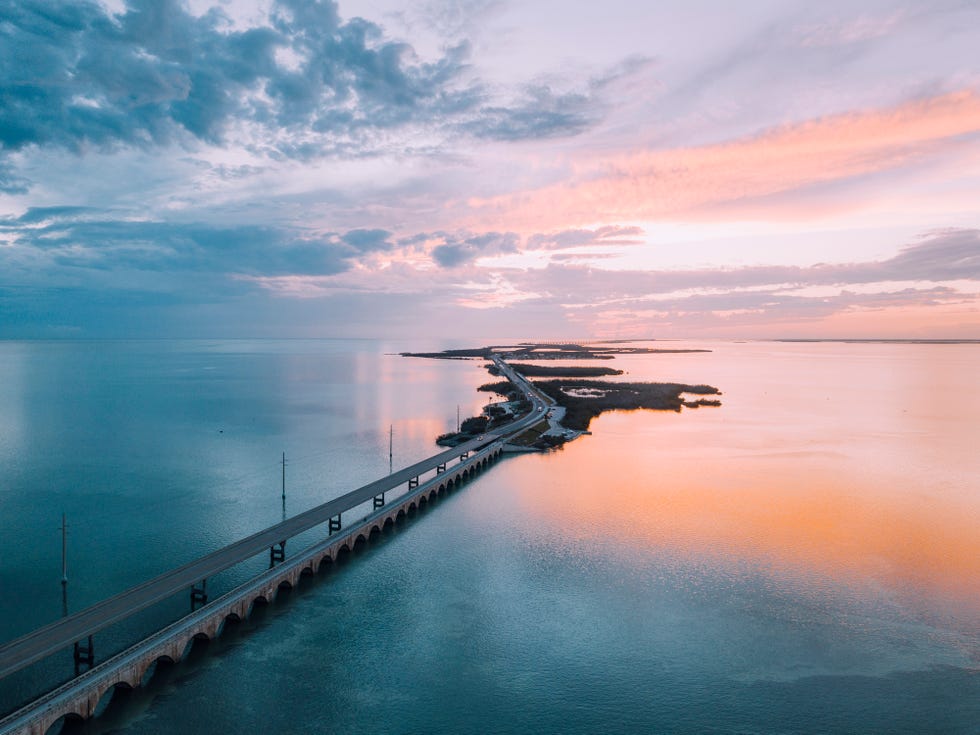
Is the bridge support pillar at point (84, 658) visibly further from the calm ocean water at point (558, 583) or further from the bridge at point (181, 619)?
the calm ocean water at point (558, 583)

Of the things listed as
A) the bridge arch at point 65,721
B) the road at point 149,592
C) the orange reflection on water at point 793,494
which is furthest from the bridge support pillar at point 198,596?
the orange reflection on water at point 793,494

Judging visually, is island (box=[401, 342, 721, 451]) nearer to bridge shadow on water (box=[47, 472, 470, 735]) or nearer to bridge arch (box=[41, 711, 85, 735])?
bridge shadow on water (box=[47, 472, 470, 735])

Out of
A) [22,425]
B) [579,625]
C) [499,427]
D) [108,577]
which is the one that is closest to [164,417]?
[22,425]

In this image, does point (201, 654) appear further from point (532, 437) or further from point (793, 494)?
point (532, 437)

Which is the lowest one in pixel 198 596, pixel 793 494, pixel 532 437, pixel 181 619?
pixel 198 596

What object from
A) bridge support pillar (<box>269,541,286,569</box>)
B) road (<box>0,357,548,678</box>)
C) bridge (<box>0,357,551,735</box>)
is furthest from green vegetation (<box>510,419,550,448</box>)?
bridge support pillar (<box>269,541,286,569</box>)

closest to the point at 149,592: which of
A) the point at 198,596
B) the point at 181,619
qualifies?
the point at 181,619

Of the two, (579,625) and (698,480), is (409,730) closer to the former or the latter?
(579,625)
